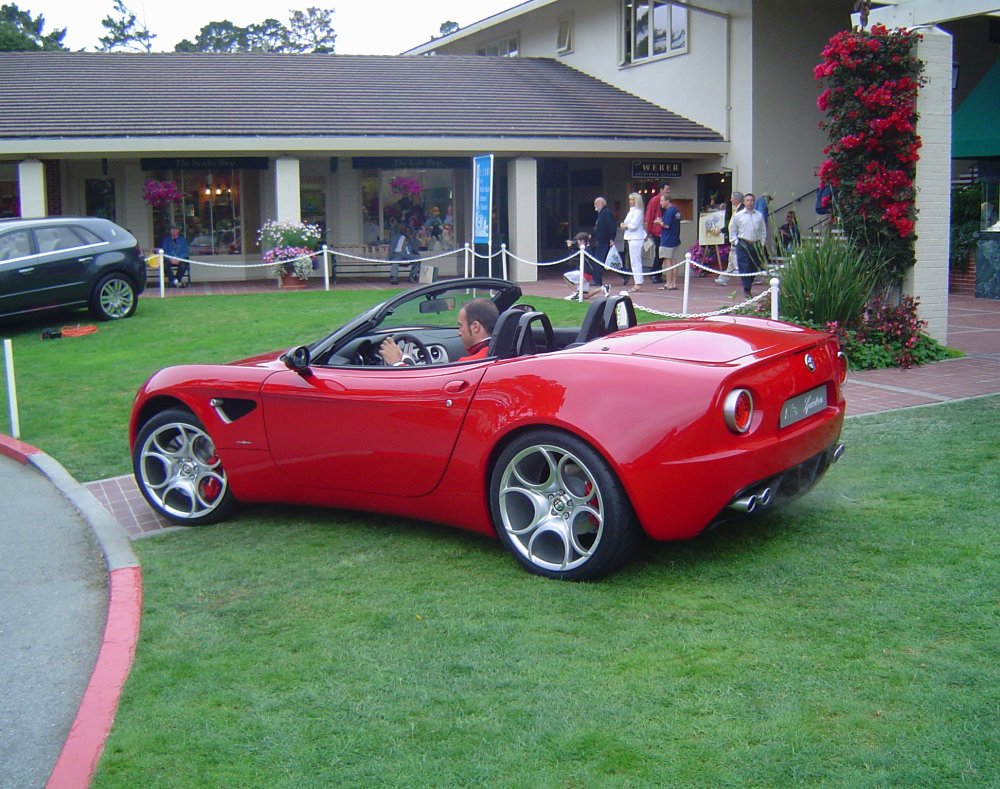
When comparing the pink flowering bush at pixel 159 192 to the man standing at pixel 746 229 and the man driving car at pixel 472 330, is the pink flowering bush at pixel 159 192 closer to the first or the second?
the man standing at pixel 746 229

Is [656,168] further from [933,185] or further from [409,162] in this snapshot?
[933,185]

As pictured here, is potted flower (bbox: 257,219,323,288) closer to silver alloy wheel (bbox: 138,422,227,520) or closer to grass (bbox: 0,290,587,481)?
grass (bbox: 0,290,587,481)

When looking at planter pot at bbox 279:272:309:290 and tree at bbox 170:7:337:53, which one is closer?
planter pot at bbox 279:272:309:290

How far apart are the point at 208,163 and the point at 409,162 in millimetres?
4433

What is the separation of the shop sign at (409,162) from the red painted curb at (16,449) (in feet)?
53.7

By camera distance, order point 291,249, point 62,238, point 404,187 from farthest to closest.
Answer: point 404,187 < point 291,249 < point 62,238

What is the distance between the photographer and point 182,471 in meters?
6.38

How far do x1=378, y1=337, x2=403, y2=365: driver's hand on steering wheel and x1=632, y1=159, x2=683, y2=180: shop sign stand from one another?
19.8 m

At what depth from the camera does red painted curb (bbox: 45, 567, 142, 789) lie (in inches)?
137

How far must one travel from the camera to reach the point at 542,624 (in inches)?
171

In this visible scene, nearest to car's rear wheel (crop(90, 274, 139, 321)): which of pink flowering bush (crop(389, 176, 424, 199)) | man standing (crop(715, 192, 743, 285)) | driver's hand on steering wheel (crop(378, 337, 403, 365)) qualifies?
man standing (crop(715, 192, 743, 285))

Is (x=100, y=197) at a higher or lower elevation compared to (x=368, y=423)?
higher

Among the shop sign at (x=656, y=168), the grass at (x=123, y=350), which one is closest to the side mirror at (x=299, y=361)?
the grass at (x=123, y=350)

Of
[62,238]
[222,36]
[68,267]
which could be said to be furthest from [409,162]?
[222,36]
